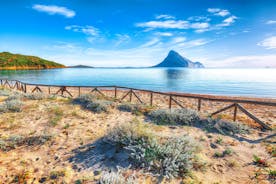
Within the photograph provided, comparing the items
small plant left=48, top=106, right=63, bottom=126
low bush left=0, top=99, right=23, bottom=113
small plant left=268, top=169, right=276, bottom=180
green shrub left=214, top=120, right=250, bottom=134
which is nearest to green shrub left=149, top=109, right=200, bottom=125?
green shrub left=214, top=120, right=250, bottom=134

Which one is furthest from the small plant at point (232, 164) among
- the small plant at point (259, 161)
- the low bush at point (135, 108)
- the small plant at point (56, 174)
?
the low bush at point (135, 108)

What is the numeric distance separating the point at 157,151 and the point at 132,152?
706 millimetres

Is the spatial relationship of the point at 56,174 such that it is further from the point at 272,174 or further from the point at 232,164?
the point at 272,174

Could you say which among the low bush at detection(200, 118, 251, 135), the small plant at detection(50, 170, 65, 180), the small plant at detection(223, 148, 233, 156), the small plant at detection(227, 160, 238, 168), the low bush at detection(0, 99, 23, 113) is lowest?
the small plant at detection(50, 170, 65, 180)

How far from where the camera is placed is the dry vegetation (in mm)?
3496

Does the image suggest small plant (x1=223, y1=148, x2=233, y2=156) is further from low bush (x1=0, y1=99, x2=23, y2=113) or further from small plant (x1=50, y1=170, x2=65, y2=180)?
low bush (x1=0, y1=99, x2=23, y2=113)

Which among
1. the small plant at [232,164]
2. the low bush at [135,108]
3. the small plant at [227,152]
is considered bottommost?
the small plant at [232,164]

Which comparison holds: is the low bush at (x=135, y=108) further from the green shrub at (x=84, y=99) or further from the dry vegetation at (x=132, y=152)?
the green shrub at (x=84, y=99)

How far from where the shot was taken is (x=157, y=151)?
12.9 feet

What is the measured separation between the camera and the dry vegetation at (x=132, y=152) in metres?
3.50

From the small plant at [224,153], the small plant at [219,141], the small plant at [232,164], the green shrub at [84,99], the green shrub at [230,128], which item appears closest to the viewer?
the small plant at [232,164]

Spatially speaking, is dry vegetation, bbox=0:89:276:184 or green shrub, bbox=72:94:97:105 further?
green shrub, bbox=72:94:97:105

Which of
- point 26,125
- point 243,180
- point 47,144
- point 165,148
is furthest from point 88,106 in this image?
point 243,180

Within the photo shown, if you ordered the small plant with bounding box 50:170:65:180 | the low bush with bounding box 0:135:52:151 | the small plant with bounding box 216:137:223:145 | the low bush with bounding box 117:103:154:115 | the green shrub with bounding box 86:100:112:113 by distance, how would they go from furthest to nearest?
1. the low bush with bounding box 117:103:154:115
2. the green shrub with bounding box 86:100:112:113
3. the small plant with bounding box 216:137:223:145
4. the low bush with bounding box 0:135:52:151
5. the small plant with bounding box 50:170:65:180
